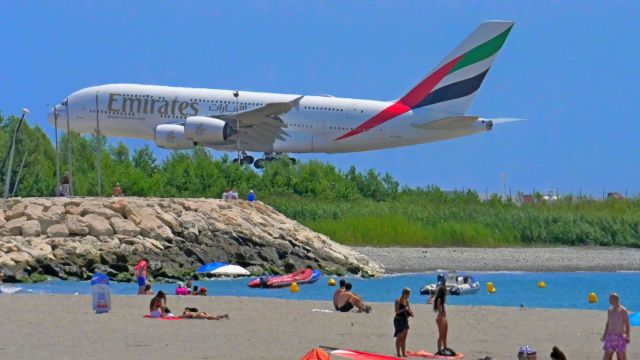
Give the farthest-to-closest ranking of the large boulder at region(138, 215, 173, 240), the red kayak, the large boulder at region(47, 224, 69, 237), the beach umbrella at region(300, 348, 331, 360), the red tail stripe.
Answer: the red tail stripe < the large boulder at region(138, 215, 173, 240) < the large boulder at region(47, 224, 69, 237) < the red kayak < the beach umbrella at region(300, 348, 331, 360)

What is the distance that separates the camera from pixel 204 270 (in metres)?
38.5

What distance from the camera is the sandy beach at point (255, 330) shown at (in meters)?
20.6

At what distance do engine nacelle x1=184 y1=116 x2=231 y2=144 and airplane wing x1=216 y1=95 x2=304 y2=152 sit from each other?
2.10ft

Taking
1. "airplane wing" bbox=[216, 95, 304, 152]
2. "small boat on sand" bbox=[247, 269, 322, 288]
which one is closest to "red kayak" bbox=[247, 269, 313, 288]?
"small boat on sand" bbox=[247, 269, 322, 288]

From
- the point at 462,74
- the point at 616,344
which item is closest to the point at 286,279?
the point at 616,344

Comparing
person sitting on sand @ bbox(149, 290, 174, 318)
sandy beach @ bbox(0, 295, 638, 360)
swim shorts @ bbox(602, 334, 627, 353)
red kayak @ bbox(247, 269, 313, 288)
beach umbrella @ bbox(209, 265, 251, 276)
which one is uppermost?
beach umbrella @ bbox(209, 265, 251, 276)

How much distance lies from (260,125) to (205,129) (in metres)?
2.64

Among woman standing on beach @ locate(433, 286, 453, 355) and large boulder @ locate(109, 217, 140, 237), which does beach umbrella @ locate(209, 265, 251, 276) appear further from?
woman standing on beach @ locate(433, 286, 453, 355)

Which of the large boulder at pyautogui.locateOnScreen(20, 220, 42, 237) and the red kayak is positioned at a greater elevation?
the large boulder at pyautogui.locateOnScreen(20, 220, 42, 237)

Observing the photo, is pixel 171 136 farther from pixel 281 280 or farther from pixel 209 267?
pixel 281 280

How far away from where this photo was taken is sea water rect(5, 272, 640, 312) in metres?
33.5

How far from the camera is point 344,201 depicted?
5734cm

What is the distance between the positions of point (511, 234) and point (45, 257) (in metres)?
21.0

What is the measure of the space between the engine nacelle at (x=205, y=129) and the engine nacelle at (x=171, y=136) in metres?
0.26
